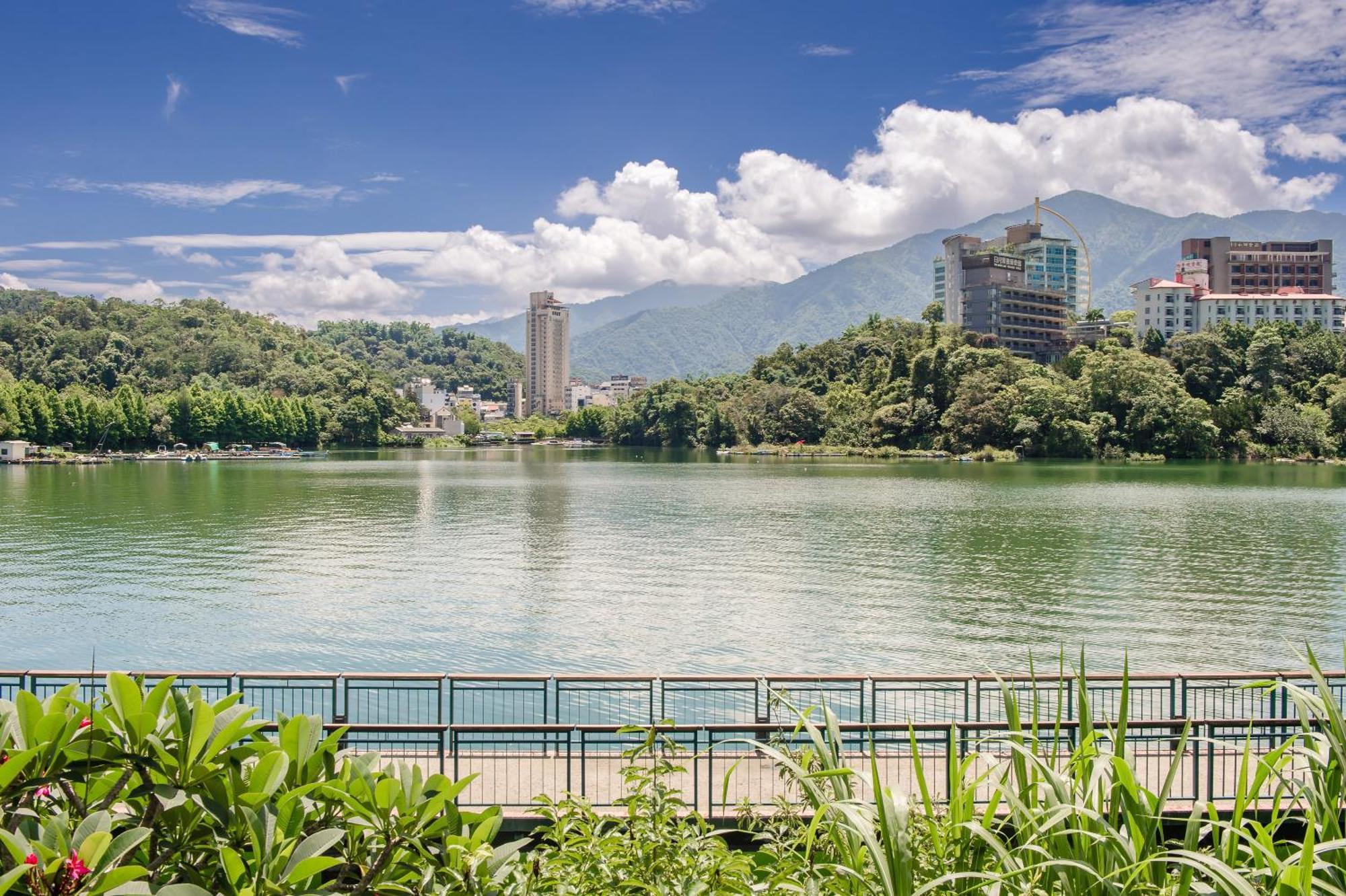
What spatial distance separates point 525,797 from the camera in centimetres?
1170

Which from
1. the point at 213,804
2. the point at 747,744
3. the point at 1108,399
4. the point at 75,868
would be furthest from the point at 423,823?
the point at 1108,399

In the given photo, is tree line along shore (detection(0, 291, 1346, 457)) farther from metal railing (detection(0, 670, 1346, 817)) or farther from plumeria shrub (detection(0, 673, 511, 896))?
plumeria shrub (detection(0, 673, 511, 896))

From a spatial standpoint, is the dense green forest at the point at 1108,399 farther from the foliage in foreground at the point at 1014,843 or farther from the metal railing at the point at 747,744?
the foliage in foreground at the point at 1014,843

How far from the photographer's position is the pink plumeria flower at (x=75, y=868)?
3.95 m

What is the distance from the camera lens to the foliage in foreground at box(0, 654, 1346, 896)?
407cm

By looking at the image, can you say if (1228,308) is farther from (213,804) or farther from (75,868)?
(75,868)

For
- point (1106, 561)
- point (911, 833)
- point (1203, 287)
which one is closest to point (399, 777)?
point (911, 833)

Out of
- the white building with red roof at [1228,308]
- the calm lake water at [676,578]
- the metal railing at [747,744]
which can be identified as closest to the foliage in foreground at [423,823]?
the metal railing at [747,744]

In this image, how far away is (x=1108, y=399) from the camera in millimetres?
105000

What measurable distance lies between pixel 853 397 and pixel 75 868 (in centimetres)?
13011

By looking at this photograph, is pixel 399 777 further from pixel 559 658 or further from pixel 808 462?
pixel 808 462

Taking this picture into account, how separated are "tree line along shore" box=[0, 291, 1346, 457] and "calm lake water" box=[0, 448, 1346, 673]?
3598cm

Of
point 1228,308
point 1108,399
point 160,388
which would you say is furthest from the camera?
point 160,388

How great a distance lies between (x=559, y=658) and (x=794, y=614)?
7.72 metres
